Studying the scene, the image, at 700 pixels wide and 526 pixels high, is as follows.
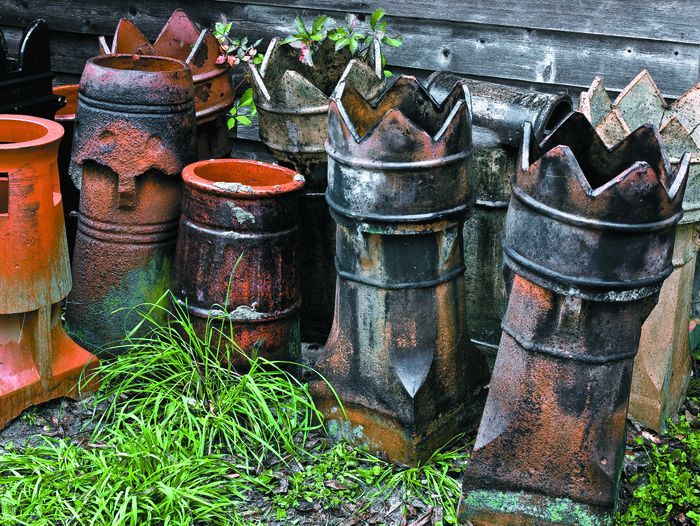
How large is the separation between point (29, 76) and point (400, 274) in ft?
6.60

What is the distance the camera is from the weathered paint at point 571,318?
8.20 ft

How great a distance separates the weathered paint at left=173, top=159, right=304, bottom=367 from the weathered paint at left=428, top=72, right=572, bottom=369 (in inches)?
27.6

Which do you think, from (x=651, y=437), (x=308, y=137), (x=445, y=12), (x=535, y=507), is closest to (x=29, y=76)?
(x=308, y=137)

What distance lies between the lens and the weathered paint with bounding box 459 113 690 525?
250 cm

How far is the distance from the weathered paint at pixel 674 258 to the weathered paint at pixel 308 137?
1.06 meters

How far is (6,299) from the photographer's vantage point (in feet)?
10.6

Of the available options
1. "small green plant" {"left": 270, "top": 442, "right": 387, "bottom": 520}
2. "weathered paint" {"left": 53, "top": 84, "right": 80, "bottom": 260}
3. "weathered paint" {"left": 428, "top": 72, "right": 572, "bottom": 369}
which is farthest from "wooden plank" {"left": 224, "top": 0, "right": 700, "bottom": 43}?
"small green plant" {"left": 270, "top": 442, "right": 387, "bottom": 520}

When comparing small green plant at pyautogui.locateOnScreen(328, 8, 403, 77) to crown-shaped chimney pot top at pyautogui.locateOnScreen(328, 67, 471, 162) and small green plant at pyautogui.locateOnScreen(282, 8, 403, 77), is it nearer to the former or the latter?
small green plant at pyautogui.locateOnScreen(282, 8, 403, 77)

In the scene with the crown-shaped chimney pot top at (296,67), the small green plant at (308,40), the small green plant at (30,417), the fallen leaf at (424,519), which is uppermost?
the small green plant at (308,40)

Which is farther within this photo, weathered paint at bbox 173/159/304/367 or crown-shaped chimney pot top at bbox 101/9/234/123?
crown-shaped chimney pot top at bbox 101/9/234/123

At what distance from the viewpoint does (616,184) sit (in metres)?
2.43

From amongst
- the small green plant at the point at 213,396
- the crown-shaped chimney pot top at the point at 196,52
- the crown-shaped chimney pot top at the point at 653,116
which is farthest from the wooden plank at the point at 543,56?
the small green plant at the point at 213,396

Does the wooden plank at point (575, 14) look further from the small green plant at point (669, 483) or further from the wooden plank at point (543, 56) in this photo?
the small green plant at point (669, 483)

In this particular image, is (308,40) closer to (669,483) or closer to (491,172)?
(491,172)
